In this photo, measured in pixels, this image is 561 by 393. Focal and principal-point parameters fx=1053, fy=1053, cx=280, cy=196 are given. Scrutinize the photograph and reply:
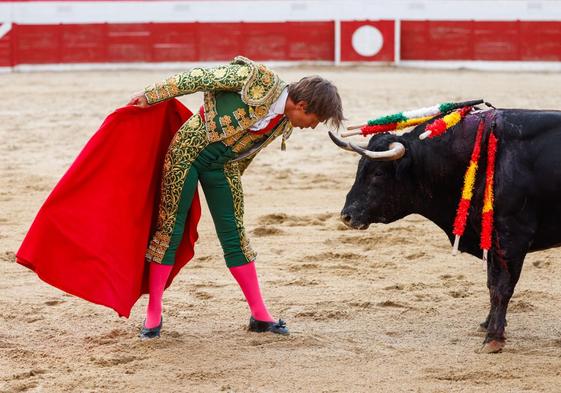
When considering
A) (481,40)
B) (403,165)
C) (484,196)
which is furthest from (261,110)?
(481,40)

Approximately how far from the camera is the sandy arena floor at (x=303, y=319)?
338 centimetres

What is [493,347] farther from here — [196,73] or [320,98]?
[196,73]

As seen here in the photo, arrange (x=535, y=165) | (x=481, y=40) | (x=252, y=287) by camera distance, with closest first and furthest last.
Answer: (x=535, y=165)
(x=252, y=287)
(x=481, y=40)

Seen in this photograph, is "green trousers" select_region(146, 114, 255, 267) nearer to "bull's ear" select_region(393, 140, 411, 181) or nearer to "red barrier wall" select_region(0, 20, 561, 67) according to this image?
"bull's ear" select_region(393, 140, 411, 181)

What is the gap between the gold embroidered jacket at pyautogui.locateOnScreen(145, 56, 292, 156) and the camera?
353 centimetres

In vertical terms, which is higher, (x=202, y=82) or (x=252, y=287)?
(x=202, y=82)

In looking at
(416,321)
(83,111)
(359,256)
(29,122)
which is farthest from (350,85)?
(416,321)

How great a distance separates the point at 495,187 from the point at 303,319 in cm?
95

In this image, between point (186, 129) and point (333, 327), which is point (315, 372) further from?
point (186, 129)

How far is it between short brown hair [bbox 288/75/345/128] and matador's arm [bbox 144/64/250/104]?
7.5 inches

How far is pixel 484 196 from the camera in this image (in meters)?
3.67

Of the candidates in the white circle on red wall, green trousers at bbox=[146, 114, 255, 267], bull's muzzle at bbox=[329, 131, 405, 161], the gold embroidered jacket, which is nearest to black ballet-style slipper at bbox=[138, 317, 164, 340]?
green trousers at bbox=[146, 114, 255, 267]

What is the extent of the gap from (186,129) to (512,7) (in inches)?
499

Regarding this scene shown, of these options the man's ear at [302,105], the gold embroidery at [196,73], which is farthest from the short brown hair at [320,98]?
the gold embroidery at [196,73]
